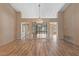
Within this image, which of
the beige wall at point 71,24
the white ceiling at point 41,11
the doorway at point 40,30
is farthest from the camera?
the doorway at point 40,30

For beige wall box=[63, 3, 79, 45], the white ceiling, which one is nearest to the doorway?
the white ceiling

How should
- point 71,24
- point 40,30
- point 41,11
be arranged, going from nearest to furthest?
point 71,24, point 40,30, point 41,11

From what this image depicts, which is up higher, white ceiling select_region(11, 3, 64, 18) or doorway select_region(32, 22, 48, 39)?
white ceiling select_region(11, 3, 64, 18)

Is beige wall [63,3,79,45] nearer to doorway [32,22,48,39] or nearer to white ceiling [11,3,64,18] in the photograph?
white ceiling [11,3,64,18]

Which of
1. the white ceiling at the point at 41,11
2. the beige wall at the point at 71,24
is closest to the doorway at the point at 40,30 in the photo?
the white ceiling at the point at 41,11

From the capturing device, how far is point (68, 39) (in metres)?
4.43

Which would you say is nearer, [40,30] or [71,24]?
[71,24]

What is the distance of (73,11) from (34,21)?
1.58 meters

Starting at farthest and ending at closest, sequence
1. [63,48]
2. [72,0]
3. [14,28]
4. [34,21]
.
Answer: [34,21] → [14,28] → [63,48] → [72,0]

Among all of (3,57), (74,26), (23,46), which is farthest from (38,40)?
(3,57)

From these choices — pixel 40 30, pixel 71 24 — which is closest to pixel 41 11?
pixel 40 30

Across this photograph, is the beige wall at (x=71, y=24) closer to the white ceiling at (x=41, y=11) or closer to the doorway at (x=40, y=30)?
the white ceiling at (x=41, y=11)

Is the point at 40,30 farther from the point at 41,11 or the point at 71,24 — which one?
the point at 71,24

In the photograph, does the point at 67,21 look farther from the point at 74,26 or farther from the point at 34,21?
the point at 34,21
